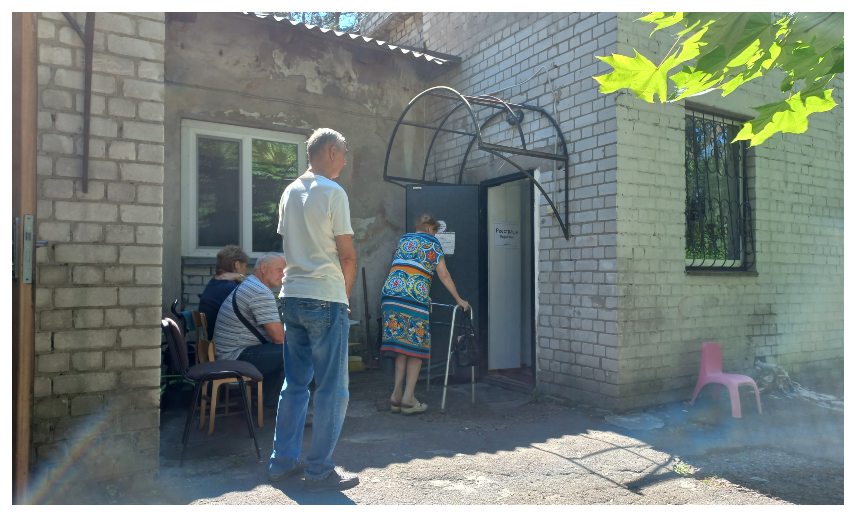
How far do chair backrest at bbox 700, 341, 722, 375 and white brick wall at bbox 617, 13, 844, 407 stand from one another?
195 mm

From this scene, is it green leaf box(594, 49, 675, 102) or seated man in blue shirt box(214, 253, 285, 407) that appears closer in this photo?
green leaf box(594, 49, 675, 102)

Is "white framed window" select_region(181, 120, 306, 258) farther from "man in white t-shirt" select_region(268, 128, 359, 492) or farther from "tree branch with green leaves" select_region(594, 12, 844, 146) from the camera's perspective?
"tree branch with green leaves" select_region(594, 12, 844, 146)

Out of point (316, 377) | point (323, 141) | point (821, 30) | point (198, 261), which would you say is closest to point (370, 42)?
point (198, 261)

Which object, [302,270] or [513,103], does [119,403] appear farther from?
[513,103]

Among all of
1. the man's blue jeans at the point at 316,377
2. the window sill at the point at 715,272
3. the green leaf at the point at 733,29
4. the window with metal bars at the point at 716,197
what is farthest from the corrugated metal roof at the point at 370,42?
the green leaf at the point at 733,29

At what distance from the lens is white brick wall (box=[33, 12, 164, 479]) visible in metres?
3.02

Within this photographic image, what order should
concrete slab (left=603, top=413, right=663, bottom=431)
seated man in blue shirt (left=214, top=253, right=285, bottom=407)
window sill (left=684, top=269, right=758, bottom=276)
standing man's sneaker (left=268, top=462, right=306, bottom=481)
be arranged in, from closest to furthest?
standing man's sneaker (left=268, top=462, right=306, bottom=481), seated man in blue shirt (left=214, top=253, right=285, bottom=407), concrete slab (left=603, top=413, right=663, bottom=431), window sill (left=684, top=269, right=758, bottom=276)

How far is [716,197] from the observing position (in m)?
6.05

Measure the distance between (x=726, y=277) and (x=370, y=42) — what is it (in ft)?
14.0

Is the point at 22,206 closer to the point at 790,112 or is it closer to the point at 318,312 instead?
the point at 318,312

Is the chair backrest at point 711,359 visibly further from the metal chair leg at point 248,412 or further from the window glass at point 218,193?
the window glass at point 218,193

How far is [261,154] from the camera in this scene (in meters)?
6.67

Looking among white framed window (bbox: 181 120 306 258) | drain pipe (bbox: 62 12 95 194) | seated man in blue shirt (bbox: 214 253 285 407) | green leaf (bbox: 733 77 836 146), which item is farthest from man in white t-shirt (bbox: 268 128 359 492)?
white framed window (bbox: 181 120 306 258)

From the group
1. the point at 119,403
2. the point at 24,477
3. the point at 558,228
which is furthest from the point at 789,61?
the point at 24,477
